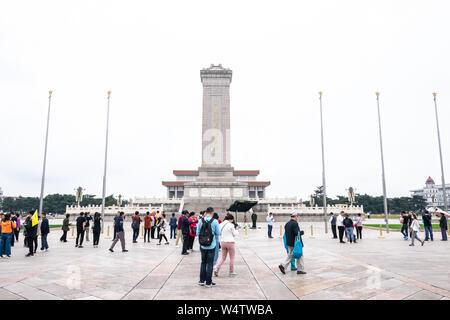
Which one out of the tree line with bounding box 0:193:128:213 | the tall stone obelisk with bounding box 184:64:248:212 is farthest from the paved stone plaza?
the tree line with bounding box 0:193:128:213

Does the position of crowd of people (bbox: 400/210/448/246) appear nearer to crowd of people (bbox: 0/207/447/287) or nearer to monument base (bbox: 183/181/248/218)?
crowd of people (bbox: 0/207/447/287)

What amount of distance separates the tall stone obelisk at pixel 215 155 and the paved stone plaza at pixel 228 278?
114ft

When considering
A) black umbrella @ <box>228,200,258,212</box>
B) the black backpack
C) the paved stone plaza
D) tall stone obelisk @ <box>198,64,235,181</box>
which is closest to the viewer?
the paved stone plaza

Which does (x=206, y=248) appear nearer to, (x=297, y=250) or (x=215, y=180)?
(x=297, y=250)

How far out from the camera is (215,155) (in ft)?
168

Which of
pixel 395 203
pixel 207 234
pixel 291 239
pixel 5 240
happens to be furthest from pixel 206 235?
pixel 395 203

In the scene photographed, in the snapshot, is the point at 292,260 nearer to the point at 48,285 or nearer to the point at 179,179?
the point at 48,285

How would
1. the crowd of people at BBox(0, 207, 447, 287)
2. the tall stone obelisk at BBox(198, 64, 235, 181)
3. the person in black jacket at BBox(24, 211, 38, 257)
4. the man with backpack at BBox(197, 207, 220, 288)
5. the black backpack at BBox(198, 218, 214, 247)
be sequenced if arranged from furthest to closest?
1. the tall stone obelisk at BBox(198, 64, 235, 181)
2. the person in black jacket at BBox(24, 211, 38, 257)
3. the crowd of people at BBox(0, 207, 447, 287)
4. the black backpack at BBox(198, 218, 214, 247)
5. the man with backpack at BBox(197, 207, 220, 288)

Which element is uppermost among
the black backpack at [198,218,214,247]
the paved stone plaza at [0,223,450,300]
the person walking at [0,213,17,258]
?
the black backpack at [198,218,214,247]

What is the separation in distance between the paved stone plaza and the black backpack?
1.07m

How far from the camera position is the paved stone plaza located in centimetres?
677

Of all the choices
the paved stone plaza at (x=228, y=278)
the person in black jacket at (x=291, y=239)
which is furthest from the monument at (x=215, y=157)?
the person in black jacket at (x=291, y=239)
